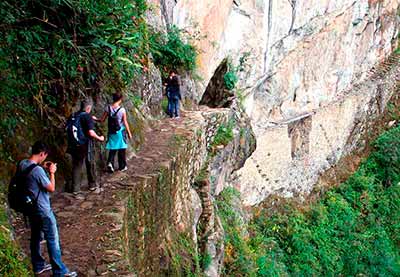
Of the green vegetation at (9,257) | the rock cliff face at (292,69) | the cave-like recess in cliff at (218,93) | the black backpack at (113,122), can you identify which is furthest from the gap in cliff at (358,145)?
Result: the green vegetation at (9,257)

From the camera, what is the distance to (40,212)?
4062 millimetres

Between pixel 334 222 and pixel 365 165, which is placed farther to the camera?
pixel 365 165

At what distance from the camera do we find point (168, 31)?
35.5 ft

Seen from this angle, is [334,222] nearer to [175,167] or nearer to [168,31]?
[168,31]

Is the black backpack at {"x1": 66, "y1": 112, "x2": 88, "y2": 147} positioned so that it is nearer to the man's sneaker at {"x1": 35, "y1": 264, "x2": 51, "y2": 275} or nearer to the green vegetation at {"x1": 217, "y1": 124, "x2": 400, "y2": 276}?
the man's sneaker at {"x1": 35, "y1": 264, "x2": 51, "y2": 275}

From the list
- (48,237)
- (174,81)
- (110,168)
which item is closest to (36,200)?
(48,237)

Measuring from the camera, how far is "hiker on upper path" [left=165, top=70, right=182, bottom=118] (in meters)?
9.23

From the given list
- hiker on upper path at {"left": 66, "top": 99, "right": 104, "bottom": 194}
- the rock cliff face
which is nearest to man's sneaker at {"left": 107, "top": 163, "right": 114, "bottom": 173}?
hiker on upper path at {"left": 66, "top": 99, "right": 104, "bottom": 194}

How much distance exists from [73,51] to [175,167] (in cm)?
224

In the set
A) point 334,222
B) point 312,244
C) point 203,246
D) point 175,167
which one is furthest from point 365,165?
point 175,167

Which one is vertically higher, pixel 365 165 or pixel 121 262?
pixel 121 262

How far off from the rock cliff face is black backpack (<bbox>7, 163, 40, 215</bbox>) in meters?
7.15

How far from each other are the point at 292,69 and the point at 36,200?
43.9ft

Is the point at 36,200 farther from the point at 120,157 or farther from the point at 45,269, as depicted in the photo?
the point at 120,157
